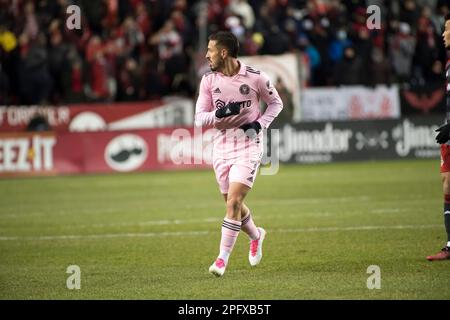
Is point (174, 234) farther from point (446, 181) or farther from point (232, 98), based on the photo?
point (446, 181)

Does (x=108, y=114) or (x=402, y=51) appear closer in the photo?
(x=108, y=114)

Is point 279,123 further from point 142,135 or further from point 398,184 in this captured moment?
point 398,184

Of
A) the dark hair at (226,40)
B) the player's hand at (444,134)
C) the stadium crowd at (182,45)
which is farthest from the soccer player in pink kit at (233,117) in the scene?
the stadium crowd at (182,45)

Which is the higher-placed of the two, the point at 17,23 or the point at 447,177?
the point at 17,23

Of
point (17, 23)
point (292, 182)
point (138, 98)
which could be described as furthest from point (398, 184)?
point (17, 23)

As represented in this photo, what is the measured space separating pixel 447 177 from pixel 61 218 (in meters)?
7.45

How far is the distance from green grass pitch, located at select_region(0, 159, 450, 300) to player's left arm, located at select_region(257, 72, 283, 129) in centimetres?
153

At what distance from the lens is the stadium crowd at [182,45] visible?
83.9 ft

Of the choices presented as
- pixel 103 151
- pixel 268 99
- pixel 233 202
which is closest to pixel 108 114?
pixel 103 151

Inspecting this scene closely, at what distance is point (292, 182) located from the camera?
2036cm

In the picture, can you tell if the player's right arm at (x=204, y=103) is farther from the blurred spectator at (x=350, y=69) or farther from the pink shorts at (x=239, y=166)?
the blurred spectator at (x=350, y=69)

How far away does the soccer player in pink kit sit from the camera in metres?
9.69

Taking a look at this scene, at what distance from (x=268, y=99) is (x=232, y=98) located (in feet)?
1.53

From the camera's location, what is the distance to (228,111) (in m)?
9.55
